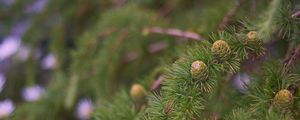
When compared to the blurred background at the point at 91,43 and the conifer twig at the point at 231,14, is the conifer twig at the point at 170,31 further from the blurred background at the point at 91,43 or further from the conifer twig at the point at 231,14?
the conifer twig at the point at 231,14

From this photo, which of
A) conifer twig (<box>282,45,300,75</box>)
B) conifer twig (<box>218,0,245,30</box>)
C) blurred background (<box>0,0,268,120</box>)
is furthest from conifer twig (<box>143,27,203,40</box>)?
conifer twig (<box>282,45,300,75</box>)

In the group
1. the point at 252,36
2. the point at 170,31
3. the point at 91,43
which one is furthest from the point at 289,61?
the point at 91,43

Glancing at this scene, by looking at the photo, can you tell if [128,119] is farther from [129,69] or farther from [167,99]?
[129,69]

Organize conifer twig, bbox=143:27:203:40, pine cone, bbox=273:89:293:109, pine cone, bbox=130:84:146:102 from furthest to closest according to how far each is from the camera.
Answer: conifer twig, bbox=143:27:203:40, pine cone, bbox=130:84:146:102, pine cone, bbox=273:89:293:109

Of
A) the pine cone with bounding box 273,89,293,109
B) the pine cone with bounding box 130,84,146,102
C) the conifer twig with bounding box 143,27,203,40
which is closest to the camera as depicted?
the pine cone with bounding box 273,89,293,109

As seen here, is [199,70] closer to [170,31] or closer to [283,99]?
[283,99]

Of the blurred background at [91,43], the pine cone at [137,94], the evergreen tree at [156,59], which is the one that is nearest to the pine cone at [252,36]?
the evergreen tree at [156,59]

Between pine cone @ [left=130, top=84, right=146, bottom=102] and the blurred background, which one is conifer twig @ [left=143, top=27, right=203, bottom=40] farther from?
pine cone @ [left=130, top=84, right=146, bottom=102]

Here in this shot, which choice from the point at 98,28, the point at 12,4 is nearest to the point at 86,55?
the point at 98,28
